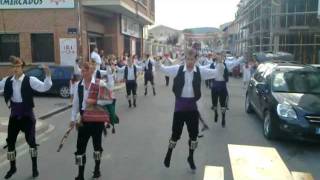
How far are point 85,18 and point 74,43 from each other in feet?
7.01

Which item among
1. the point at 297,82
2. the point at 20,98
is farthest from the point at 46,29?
the point at 20,98

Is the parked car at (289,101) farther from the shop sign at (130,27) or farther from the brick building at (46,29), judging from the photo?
the shop sign at (130,27)

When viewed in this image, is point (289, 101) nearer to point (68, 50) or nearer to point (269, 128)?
point (269, 128)

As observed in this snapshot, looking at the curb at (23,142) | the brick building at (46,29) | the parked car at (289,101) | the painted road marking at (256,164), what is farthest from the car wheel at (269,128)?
the brick building at (46,29)

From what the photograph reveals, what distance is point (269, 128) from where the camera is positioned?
8.38 m

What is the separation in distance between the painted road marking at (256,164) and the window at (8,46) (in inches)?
680

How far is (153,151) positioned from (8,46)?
17.3m

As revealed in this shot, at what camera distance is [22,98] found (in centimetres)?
593

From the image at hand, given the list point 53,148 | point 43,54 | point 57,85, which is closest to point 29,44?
point 43,54

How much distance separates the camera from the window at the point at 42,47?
72.3ft

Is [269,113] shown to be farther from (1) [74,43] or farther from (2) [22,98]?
(1) [74,43]

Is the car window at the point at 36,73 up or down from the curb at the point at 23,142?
up

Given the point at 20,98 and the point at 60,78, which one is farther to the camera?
the point at 60,78

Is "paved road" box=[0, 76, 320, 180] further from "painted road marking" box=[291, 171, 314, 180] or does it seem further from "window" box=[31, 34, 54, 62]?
"window" box=[31, 34, 54, 62]
